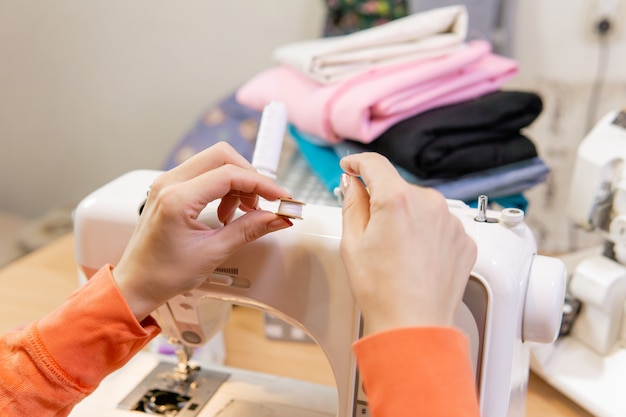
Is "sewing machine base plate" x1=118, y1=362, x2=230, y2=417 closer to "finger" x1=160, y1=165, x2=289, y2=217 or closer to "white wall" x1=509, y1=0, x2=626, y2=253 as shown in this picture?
"finger" x1=160, y1=165, x2=289, y2=217

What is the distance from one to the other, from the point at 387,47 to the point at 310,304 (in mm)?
604

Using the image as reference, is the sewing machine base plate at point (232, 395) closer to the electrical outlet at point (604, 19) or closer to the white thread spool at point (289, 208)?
the white thread spool at point (289, 208)

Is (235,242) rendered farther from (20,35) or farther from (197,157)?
(20,35)

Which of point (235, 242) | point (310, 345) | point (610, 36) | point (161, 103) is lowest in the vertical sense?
point (310, 345)

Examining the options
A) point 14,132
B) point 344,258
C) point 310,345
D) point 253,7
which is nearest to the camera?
point 344,258

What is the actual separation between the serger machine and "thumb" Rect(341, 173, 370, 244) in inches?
2.5

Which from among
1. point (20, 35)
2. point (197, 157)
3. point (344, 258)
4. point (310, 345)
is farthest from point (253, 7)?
point (344, 258)

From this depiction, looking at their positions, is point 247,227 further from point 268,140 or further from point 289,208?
point 268,140

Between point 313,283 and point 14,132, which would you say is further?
point 14,132

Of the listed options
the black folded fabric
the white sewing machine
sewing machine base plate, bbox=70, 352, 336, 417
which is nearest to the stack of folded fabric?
the black folded fabric

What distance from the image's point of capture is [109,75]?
184cm

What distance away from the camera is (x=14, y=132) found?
2.04m

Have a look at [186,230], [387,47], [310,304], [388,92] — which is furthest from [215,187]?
[387,47]

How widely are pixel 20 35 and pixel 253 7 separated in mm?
738
